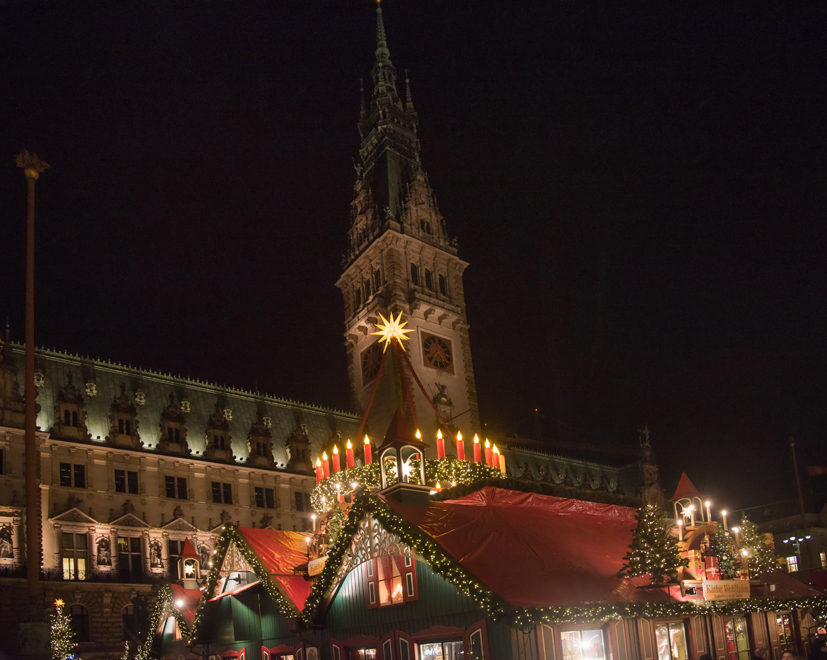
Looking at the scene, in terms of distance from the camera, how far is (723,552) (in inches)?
778

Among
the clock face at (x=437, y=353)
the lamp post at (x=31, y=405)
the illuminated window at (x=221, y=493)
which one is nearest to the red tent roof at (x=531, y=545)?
the lamp post at (x=31, y=405)

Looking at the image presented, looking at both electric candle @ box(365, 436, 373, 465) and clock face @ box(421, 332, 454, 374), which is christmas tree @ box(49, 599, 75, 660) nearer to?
electric candle @ box(365, 436, 373, 465)

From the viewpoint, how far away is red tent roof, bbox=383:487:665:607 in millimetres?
16281

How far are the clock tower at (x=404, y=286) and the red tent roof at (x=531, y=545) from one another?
36172 mm

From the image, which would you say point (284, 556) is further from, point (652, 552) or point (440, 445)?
point (652, 552)

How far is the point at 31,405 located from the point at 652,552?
16.6m

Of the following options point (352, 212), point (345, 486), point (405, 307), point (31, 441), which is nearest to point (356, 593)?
point (345, 486)

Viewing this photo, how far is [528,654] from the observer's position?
618 inches

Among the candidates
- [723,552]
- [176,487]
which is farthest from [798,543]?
[723,552]

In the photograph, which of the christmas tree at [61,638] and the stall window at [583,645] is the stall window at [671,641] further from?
the christmas tree at [61,638]

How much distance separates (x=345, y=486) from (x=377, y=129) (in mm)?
58154

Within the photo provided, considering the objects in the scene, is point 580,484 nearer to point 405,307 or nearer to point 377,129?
point 405,307

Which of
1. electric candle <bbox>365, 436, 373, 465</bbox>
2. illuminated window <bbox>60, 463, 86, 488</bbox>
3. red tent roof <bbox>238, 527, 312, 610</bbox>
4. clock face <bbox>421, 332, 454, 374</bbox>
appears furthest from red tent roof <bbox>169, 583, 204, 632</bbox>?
clock face <bbox>421, 332, 454, 374</bbox>

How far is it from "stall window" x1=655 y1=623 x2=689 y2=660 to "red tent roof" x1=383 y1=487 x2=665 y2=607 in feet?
3.67
